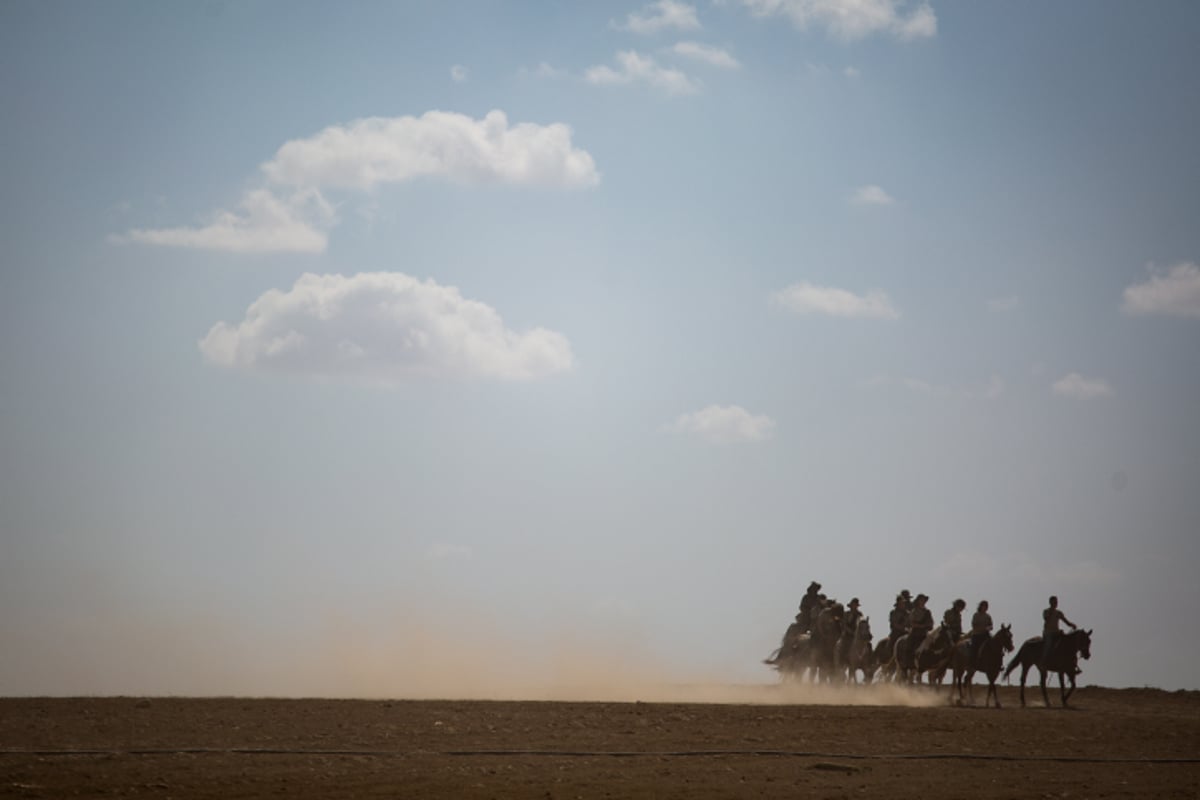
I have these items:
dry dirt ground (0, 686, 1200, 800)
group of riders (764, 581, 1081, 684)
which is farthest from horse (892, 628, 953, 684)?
dry dirt ground (0, 686, 1200, 800)

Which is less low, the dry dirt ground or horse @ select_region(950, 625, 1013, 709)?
horse @ select_region(950, 625, 1013, 709)

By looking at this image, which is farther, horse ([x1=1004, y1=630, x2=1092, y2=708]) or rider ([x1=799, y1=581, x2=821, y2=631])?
rider ([x1=799, y1=581, x2=821, y2=631])

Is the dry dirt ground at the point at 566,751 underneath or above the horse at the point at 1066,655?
underneath

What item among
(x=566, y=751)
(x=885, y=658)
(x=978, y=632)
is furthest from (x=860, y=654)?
(x=566, y=751)

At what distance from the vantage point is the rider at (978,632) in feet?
108

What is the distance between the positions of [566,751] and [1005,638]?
14.4m

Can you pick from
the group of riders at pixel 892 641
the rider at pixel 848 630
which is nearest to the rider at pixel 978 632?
the group of riders at pixel 892 641

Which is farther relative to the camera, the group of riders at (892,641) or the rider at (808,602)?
the rider at (808,602)

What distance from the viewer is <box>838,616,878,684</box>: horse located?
3689 cm

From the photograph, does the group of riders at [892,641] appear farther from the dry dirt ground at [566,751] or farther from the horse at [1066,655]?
the dry dirt ground at [566,751]

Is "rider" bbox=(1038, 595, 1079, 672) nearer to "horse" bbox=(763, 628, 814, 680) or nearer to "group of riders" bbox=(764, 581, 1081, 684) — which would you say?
"group of riders" bbox=(764, 581, 1081, 684)

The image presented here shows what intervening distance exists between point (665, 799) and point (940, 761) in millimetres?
5427

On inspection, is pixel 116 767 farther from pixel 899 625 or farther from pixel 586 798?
pixel 899 625

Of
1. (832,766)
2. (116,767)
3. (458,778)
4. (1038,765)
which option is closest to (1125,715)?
(1038,765)
